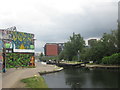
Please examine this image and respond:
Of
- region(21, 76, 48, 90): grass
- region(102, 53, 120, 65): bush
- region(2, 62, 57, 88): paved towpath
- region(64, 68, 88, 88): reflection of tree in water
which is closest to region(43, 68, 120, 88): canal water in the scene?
region(64, 68, 88, 88): reflection of tree in water

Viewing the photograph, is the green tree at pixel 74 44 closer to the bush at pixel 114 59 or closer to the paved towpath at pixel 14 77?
the bush at pixel 114 59

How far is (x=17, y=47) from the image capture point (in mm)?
53406

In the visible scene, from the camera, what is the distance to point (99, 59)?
241ft

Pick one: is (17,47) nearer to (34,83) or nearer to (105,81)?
(34,83)

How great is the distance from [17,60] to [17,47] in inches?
180

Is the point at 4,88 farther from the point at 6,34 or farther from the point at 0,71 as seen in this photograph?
the point at 6,34

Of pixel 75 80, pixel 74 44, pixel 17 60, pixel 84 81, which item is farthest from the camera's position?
pixel 74 44

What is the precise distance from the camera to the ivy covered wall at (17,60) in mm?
51438

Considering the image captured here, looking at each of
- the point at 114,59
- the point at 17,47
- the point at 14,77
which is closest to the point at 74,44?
the point at 114,59

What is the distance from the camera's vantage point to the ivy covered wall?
51.4 metres

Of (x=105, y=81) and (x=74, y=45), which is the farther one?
(x=74, y=45)

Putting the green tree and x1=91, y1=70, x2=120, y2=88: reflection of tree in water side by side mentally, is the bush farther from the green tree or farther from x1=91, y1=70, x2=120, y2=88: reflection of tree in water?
the green tree

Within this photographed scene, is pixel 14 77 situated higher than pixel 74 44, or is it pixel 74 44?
pixel 74 44

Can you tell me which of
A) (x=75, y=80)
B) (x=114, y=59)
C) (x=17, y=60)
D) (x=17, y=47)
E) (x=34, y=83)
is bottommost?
(x=75, y=80)
